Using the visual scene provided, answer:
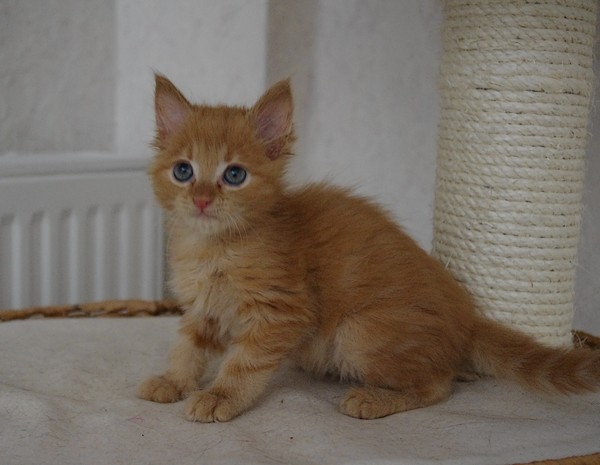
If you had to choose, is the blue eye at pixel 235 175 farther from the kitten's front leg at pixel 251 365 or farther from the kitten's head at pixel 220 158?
the kitten's front leg at pixel 251 365

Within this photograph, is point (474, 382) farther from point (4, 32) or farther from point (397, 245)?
point (4, 32)

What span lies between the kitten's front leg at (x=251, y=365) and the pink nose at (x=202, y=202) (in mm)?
222

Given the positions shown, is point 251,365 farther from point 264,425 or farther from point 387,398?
point 387,398

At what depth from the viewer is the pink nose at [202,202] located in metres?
1.25

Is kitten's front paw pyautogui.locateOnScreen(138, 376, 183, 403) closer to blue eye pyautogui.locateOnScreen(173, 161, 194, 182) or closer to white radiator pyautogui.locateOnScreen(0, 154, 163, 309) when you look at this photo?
blue eye pyautogui.locateOnScreen(173, 161, 194, 182)

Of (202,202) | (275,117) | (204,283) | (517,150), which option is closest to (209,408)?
(204,283)

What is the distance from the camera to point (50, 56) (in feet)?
7.32

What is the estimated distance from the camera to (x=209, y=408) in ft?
4.13

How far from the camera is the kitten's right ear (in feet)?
4.52

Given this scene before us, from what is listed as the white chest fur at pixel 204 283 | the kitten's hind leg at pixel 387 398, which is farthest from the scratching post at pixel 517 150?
the white chest fur at pixel 204 283

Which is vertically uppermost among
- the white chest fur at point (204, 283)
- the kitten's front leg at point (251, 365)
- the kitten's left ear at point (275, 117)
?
the kitten's left ear at point (275, 117)

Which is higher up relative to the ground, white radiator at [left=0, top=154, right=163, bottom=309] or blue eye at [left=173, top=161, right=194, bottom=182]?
blue eye at [left=173, top=161, right=194, bottom=182]

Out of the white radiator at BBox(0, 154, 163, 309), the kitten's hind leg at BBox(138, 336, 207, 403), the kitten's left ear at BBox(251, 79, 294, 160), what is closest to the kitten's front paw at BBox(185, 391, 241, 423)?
the kitten's hind leg at BBox(138, 336, 207, 403)

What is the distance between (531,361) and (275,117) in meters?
0.60
